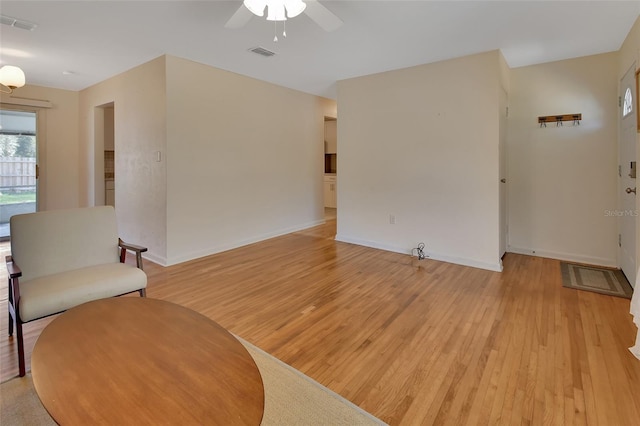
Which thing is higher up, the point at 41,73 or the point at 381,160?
the point at 41,73

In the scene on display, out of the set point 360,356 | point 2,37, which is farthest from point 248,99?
point 360,356

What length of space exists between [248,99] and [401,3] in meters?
2.86

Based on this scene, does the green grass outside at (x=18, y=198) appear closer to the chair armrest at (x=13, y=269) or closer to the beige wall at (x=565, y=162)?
the chair armrest at (x=13, y=269)

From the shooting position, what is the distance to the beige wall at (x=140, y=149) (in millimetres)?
3996

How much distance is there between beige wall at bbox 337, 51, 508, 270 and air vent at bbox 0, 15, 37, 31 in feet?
12.0

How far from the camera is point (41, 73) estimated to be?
4.65 metres

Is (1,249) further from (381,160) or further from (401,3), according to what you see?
(401,3)

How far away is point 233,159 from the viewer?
186 inches

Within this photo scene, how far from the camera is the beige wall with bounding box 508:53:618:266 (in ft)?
12.5

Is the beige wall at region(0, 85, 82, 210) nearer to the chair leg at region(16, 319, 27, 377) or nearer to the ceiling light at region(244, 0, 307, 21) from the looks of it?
the chair leg at region(16, 319, 27, 377)

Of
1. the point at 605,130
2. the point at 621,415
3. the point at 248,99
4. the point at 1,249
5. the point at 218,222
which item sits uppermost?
the point at 248,99

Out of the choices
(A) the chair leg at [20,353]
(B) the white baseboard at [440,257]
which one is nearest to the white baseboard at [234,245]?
(B) the white baseboard at [440,257]

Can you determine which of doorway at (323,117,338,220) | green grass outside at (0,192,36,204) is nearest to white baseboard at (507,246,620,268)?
doorway at (323,117,338,220)

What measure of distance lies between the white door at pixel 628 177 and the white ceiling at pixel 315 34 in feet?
2.01
